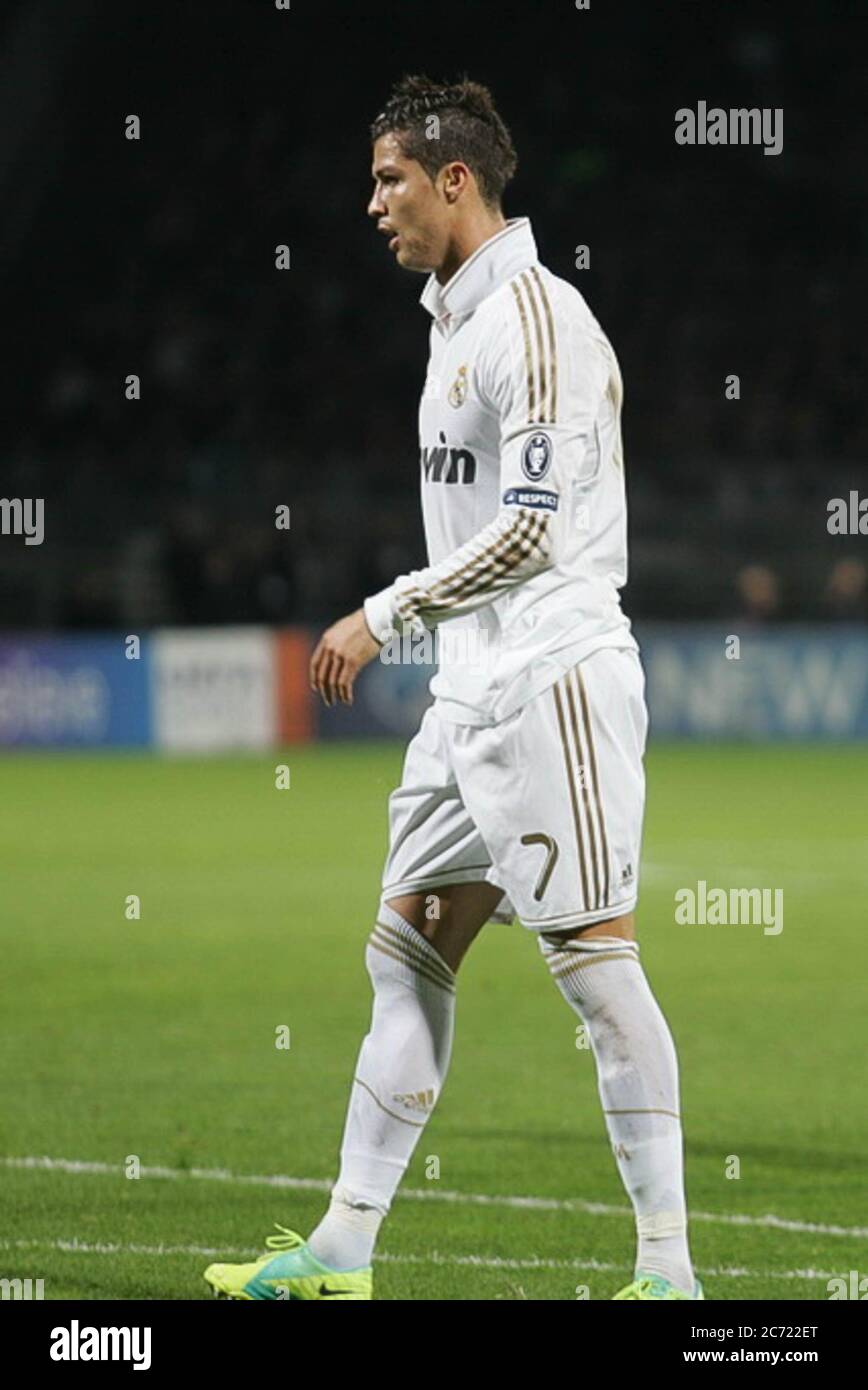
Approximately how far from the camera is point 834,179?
108ft

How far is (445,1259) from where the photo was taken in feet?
18.6

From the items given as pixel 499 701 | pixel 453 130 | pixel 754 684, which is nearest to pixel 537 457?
pixel 499 701

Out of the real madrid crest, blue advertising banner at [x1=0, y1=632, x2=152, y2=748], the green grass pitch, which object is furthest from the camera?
blue advertising banner at [x1=0, y1=632, x2=152, y2=748]

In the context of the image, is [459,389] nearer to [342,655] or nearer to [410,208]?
[410,208]

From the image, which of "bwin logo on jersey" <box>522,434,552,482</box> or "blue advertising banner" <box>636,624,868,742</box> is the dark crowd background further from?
"bwin logo on jersey" <box>522,434,552,482</box>

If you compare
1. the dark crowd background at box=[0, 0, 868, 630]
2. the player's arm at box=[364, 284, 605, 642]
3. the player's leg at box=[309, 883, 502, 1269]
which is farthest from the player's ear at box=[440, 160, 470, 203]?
the dark crowd background at box=[0, 0, 868, 630]

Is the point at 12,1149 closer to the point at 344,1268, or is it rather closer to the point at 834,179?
the point at 344,1268

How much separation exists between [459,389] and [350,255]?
2792 cm

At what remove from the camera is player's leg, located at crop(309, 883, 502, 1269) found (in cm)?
525

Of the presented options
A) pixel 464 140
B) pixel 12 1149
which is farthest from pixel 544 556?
pixel 12 1149

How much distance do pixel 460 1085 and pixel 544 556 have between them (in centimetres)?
378

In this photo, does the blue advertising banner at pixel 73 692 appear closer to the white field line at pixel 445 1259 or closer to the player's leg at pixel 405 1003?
the white field line at pixel 445 1259

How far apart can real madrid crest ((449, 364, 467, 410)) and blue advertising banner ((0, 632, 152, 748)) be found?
800 inches

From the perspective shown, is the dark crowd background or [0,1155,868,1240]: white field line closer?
[0,1155,868,1240]: white field line
